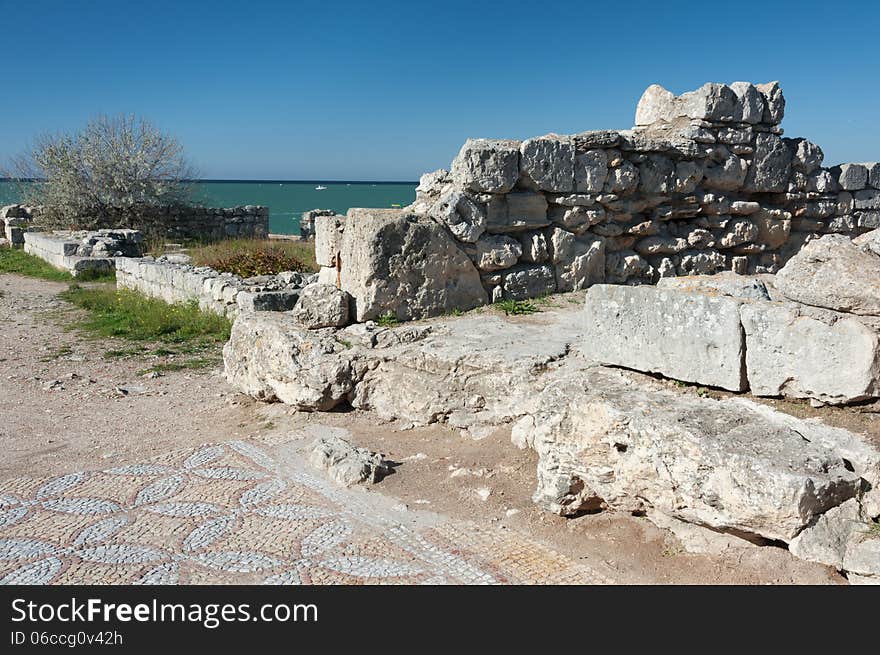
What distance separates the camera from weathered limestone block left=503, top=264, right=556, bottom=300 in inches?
289

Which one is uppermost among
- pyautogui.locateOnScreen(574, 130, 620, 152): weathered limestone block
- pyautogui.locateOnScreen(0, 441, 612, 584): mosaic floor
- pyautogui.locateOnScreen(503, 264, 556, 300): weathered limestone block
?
pyautogui.locateOnScreen(574, 130, 620, 152): weathered limestone block

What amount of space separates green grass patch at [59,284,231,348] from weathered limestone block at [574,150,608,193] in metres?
5.14

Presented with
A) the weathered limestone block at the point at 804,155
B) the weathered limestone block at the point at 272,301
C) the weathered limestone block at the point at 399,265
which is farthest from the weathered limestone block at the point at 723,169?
the weathered limestone block at the point at 272,301

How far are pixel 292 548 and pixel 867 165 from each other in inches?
353

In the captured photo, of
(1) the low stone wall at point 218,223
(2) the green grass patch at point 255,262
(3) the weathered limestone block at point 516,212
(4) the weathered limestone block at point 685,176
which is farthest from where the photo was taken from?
(1) the low stone wall at point 218,223

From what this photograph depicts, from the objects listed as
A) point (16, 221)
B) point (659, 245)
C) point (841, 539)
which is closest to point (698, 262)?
point (659, 245)

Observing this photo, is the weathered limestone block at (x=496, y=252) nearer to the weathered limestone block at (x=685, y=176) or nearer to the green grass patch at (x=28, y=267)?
the weathered limestone block at (x=685, y=176)

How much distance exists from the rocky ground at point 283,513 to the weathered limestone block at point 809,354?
0.67ft

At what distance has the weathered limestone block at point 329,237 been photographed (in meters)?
6.88

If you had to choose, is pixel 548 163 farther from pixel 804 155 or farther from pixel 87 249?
pixel 87 249

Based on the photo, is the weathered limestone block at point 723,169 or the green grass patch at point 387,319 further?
the weathered limestone block at point 723,169

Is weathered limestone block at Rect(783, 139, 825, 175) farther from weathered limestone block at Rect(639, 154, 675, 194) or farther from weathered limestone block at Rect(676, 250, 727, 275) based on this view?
weathered limestone block at Rect(639, 154, 675, 194)

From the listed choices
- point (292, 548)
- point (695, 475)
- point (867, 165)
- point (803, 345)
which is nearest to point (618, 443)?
point (695, 475)

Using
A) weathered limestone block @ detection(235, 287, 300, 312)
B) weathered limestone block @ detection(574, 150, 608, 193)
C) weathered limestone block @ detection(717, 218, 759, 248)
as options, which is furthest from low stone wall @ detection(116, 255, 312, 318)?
weathered limestone block @ detection(717, 218, 759, 248)
